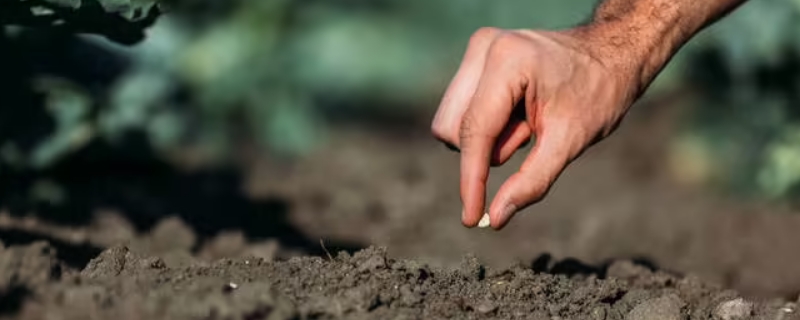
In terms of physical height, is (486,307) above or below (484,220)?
below

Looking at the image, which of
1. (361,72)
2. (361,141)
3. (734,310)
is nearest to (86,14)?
(734,310)

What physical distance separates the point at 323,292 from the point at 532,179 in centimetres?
48

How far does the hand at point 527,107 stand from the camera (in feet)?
9.93

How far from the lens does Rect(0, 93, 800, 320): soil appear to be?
9.11 feet

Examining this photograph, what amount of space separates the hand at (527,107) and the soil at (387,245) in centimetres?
22

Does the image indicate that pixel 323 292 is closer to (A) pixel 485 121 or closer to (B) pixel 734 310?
(A) pixel 485 121

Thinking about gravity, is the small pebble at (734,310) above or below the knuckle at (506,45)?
below

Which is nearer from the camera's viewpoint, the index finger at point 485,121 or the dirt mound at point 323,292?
the dirt mound at point 323,292

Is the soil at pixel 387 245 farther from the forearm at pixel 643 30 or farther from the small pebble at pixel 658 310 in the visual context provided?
the forearm at pixel 643 30

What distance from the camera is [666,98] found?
613 centimetres

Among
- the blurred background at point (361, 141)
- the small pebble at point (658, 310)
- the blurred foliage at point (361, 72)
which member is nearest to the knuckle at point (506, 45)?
the small pebble at point (658, 310)

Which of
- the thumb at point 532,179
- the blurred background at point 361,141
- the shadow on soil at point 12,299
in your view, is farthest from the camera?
the blurred background at point 361,141

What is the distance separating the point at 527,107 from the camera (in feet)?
10.1

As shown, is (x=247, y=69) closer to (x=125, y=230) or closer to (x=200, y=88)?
(x=200, y=88)
